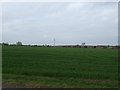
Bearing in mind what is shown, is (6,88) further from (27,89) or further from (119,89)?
(119,89)

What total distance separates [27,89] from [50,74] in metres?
5.56

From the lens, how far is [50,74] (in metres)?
12.3

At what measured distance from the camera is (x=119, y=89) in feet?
25.2

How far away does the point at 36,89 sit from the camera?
6.46 metres

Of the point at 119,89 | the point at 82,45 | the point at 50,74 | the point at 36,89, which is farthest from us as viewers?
the point at 82,45

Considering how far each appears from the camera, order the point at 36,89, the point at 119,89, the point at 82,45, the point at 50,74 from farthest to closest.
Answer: the point at 82,45
the point at 50,74
the point at 119,89
the point at 36,89

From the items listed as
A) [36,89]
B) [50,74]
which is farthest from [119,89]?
[50,74]

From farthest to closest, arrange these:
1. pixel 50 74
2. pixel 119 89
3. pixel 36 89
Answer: pixel 50 74
pixel 119 89
pixel 36 89

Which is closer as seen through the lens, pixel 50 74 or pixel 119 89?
pixel 119 89

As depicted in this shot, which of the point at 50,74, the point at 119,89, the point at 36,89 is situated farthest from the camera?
the point at 50,74

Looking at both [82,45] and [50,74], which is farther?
[82,45]

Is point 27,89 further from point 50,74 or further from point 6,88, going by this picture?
point 50,74

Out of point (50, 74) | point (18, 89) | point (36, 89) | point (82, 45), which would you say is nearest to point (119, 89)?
point (36, 89)

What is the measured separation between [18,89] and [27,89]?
0.27 meters
